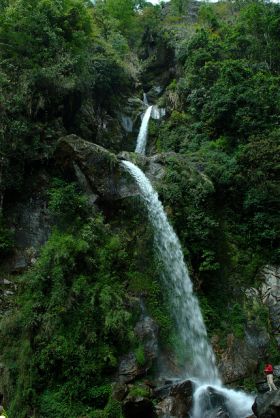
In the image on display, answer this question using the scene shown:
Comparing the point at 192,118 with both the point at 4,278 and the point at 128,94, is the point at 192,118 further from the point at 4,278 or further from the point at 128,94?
the point at 4,278

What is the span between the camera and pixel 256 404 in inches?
402

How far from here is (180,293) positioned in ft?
46.6

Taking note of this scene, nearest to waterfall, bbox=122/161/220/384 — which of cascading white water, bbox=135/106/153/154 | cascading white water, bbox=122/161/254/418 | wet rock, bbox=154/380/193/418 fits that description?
cascading white water, bbox=122/161/254/418

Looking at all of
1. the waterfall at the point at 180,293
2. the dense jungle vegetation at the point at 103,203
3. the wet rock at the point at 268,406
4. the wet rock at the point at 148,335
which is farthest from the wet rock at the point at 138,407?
the wet rock at the point at 268,406

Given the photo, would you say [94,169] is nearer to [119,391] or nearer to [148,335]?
[148,335]

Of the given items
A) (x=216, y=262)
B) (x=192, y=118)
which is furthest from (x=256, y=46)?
(x=216, y=262)

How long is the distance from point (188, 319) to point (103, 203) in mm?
5190

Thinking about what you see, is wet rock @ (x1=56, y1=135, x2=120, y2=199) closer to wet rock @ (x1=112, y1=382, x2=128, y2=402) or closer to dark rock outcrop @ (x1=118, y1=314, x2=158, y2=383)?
dark rock outcrop @ (x1=118, y1=314, x2=158, y2=383)

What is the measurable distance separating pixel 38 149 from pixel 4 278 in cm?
535

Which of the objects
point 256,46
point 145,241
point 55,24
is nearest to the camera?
point 145,241

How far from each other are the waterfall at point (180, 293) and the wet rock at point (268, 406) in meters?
2.54

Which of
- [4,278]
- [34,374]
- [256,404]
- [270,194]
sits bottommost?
[256,404]

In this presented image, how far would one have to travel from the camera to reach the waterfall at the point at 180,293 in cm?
1294

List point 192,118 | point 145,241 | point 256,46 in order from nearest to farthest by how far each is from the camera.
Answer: point 145,241
point 192,118
point 256,46
